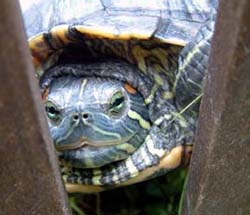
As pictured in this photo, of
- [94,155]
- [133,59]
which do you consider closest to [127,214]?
[94,155]

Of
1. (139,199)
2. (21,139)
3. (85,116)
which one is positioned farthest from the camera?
(139,199)

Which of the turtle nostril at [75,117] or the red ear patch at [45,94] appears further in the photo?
the red ear patch at [45,94]

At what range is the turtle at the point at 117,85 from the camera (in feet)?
4.56

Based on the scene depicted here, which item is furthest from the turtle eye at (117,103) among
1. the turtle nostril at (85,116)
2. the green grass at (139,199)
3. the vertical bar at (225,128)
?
the vertical bar at (225,128)

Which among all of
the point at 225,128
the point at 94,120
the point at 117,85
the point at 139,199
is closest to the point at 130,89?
the point at 117,85

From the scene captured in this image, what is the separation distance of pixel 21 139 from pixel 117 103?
66 centimetres

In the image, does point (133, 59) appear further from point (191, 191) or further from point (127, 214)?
point (191, 191)

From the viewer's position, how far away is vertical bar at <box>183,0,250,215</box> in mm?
781

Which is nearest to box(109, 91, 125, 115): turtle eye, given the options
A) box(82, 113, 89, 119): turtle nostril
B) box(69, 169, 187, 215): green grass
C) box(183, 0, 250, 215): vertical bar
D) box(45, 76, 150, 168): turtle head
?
box(45, 76, 150, 168): turtle head

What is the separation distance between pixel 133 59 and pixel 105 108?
20 centimetres

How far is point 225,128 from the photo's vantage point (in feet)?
2.95

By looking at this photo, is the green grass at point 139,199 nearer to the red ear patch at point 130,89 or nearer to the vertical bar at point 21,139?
the red ear patch at point 130,89

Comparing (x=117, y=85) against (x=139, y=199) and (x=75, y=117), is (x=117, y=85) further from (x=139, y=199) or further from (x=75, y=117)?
(x=139, y=199)

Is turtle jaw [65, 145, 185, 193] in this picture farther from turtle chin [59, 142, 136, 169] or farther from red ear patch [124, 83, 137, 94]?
red ear patch [124, 83, 137, 94]
